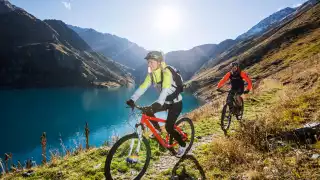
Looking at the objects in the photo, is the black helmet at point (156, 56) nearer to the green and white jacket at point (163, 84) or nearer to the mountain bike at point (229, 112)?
the green and white jacket at point (163, 84)

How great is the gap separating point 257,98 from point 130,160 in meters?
16.8

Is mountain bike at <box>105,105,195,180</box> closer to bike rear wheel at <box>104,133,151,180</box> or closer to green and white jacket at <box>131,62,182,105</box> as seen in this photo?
bike rear wheel at <box>104,133,151,180</box>

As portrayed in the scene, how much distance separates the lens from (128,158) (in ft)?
24.3

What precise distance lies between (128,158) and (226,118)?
7.45 metres

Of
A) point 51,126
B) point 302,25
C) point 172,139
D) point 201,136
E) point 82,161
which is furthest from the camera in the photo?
point 302,25

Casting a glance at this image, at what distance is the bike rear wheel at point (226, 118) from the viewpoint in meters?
12.7

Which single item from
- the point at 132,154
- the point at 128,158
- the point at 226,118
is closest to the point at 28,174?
the point at 128,158

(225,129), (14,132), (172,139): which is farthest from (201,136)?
(14,132)

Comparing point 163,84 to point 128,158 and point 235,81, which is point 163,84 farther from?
point 235,81

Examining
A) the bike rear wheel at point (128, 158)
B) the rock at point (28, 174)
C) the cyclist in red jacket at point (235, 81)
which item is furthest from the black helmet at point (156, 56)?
the cyclist in red jacket at point (235, 81)

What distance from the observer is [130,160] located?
7.46 metres

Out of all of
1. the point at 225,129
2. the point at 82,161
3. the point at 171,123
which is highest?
the point at 171,123

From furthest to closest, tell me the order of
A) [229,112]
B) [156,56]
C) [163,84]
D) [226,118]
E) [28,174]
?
[226,118], [229,112], [28,174], [163,84], [156,56]

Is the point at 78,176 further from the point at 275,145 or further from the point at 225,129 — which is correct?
the point at 225,129
